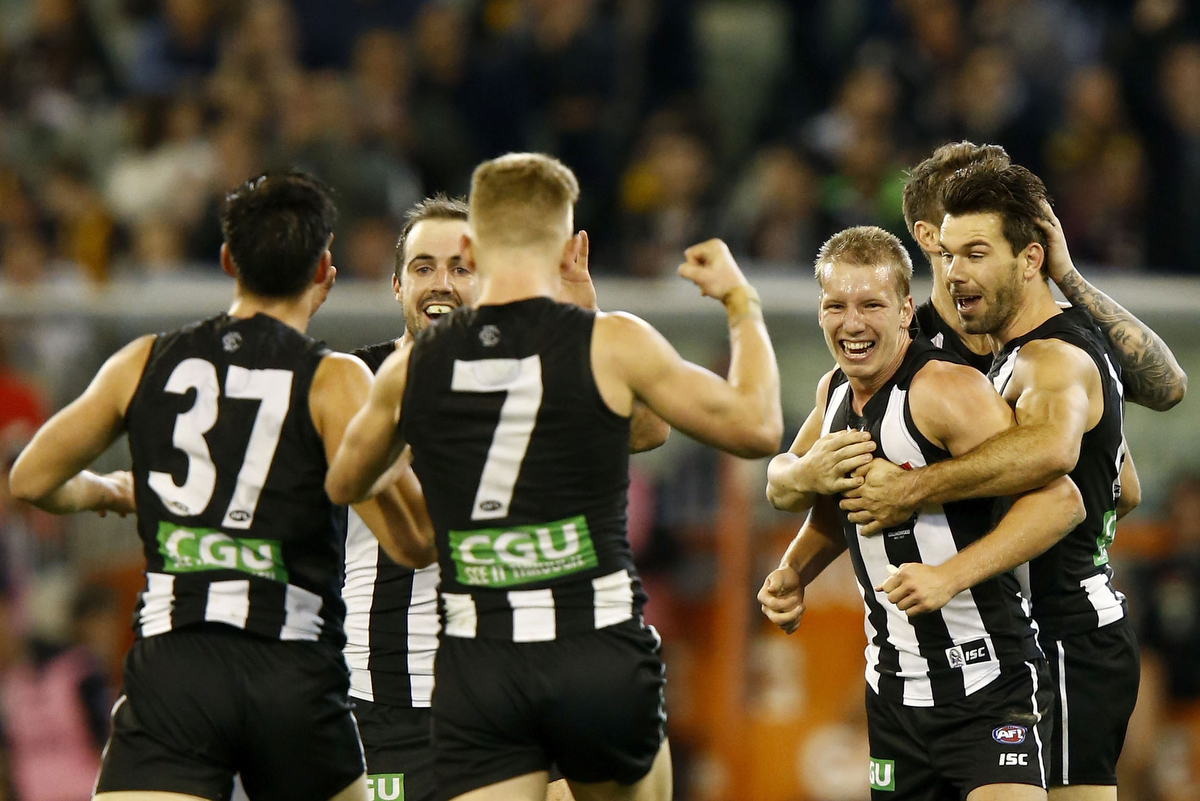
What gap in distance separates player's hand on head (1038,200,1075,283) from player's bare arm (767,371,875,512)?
923 millimetres

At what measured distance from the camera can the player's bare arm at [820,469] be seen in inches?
193

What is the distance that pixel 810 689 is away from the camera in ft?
32.8

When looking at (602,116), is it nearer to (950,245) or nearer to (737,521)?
(737,521)

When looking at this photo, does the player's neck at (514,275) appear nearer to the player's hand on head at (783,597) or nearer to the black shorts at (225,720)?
the black shorts at (225,720)

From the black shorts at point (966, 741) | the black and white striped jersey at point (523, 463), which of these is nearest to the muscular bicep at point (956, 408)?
the black shorts at point (966, 741)

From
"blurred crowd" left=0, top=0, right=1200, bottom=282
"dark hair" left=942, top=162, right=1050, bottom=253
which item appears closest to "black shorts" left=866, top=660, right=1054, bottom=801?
"dark hair" left=942, top=162, right=1050, bottom=253

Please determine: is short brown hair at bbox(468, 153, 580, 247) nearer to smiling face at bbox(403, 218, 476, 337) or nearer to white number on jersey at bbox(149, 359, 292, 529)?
white number on jersey at bbox(149, 359, 292, 529)

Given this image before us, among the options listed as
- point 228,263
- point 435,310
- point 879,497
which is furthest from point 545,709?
point 435,310

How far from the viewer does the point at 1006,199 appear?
5.12 metres

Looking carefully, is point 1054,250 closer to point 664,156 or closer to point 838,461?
point 838,461

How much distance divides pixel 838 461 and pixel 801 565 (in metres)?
0.59

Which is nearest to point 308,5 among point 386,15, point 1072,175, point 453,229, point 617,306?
point 386,15

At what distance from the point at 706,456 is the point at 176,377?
607 cm

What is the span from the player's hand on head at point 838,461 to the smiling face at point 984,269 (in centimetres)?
61
